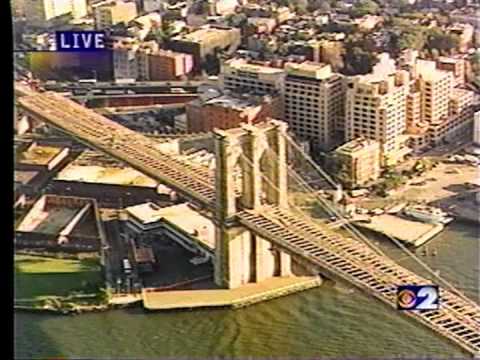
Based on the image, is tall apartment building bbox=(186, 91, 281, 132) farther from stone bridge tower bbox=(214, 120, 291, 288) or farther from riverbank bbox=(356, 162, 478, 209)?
riverbank bbox=(356, 162, 478, 209)

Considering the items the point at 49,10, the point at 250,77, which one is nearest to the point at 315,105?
the point at 250,77

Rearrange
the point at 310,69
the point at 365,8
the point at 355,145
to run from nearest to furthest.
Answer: the point at 355,145, the point at 310,69, the point at 365,8

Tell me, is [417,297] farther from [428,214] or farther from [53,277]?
[53,277]

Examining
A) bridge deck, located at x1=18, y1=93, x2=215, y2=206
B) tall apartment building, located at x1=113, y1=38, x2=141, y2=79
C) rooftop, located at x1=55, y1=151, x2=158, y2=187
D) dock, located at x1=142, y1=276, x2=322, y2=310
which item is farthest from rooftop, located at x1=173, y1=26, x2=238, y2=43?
dock, located at x1=142, y1=276, x2=322, y2=310

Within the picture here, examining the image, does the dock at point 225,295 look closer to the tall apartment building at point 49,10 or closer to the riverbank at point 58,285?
the riverbank at point 58,285

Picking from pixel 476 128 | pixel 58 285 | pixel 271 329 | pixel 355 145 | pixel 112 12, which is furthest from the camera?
pixel 112 12

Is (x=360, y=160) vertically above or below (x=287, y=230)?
above
